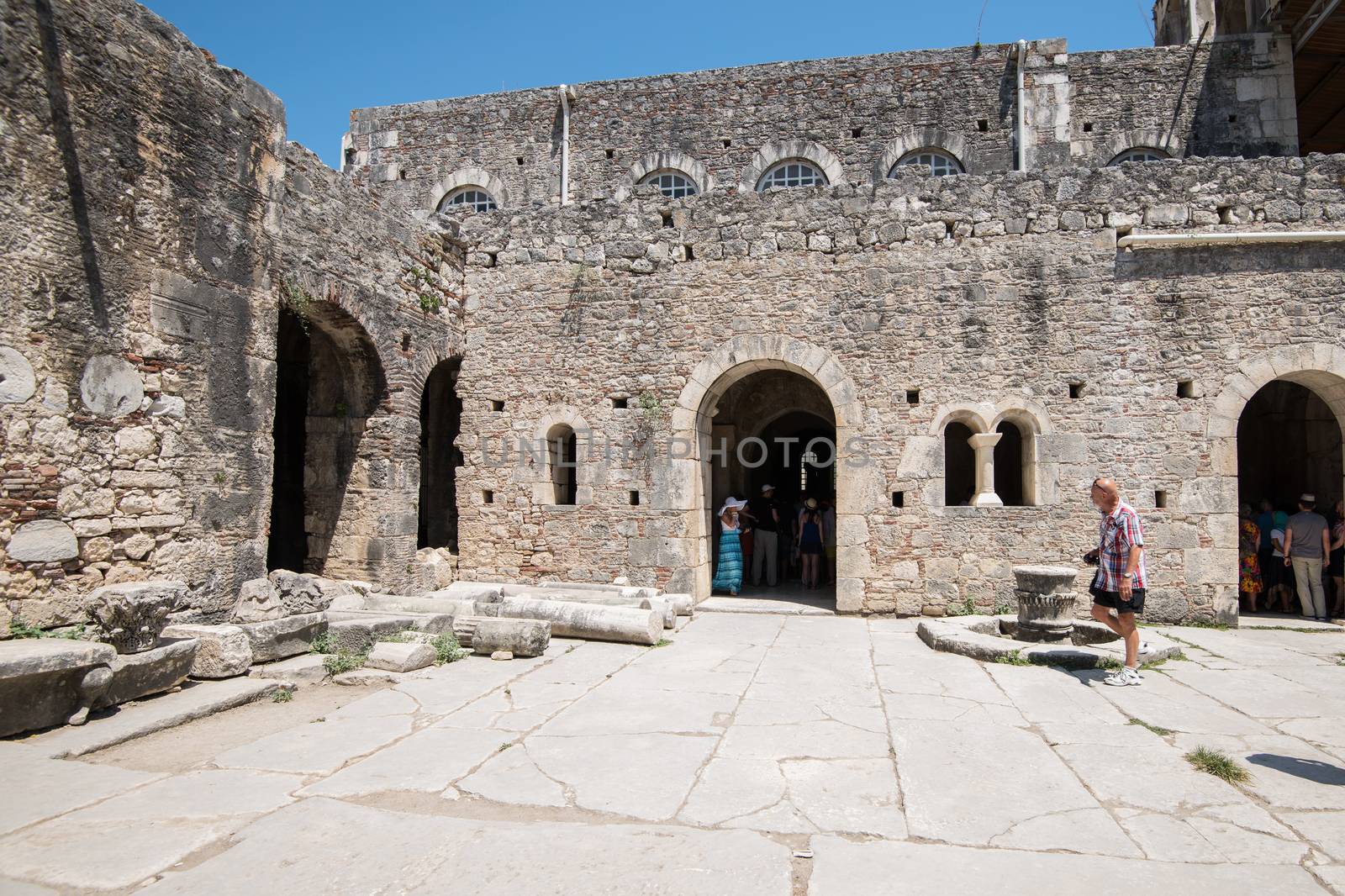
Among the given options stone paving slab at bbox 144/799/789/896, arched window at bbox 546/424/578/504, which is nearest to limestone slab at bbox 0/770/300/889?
stone paving slab at bbox 144/799/789/896

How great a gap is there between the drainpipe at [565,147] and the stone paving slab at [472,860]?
14.1 meters

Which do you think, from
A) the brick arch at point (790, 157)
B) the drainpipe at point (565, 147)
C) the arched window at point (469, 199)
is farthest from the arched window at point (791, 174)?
the arched window at point (469, 199)

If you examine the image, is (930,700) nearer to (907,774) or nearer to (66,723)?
(907,774)

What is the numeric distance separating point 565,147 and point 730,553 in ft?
31.6

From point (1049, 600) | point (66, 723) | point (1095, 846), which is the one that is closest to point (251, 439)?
point (66, 723)

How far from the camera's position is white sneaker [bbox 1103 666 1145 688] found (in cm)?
577

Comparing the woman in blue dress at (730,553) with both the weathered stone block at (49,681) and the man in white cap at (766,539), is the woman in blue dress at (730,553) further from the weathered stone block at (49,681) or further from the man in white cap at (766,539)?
the weathered stone block at (49,681)

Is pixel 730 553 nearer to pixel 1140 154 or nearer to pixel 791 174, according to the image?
pixel 791 174

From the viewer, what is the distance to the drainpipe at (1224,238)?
8.40 metres

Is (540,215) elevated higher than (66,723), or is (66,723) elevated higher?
(540,215)

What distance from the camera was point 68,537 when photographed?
564cm

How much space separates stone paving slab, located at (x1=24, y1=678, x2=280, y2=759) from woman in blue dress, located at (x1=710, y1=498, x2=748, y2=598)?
6.08 meters

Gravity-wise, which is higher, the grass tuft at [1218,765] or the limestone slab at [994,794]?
the grass tuft at [1218,765]

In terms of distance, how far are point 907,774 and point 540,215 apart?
847 centimetres
